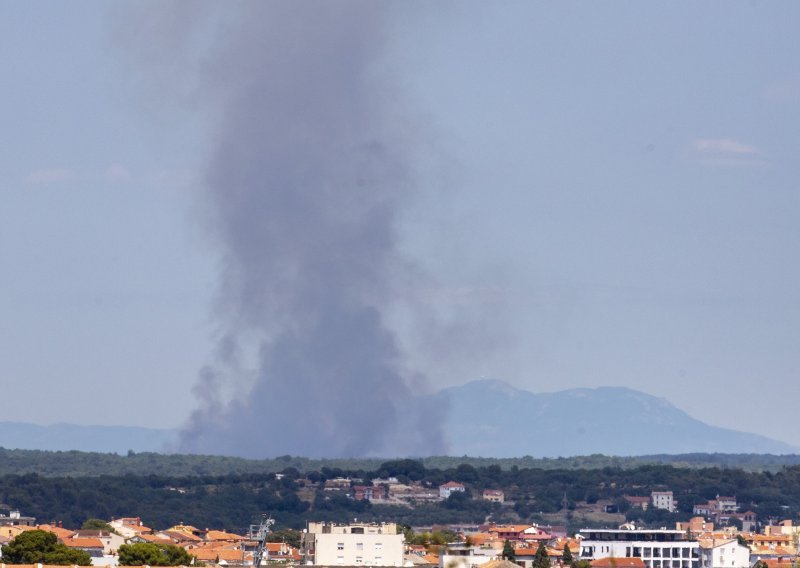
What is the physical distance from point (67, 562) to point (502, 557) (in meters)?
34.6

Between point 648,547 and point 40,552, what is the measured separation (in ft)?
216

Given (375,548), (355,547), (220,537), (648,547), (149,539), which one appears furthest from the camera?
(220,537)

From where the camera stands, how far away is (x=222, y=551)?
503 ft

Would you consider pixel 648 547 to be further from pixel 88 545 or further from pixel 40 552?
pixel 40 552

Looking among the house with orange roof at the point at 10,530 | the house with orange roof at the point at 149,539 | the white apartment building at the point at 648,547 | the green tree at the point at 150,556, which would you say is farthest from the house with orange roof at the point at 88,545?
the white apartment building at the point at 648,547

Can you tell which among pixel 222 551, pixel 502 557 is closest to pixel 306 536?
pixel 222 551

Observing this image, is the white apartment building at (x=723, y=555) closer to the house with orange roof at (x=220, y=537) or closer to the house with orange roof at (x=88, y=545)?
the house with orange roof at (x=220, y=537)

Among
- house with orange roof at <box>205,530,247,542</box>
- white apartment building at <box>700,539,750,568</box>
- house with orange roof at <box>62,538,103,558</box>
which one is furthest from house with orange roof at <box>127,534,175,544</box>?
white apartment building at <box>700,539,750,568</box>

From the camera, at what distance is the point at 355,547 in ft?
460

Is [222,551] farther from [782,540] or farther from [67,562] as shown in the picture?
[782,540]

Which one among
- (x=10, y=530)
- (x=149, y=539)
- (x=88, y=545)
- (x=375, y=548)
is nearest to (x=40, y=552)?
(x=88, y=545)

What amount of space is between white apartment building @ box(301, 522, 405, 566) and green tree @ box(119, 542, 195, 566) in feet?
45.6

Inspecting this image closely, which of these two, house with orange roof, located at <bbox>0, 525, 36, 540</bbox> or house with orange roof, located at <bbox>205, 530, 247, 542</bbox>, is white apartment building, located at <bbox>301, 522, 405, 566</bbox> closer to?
house with orange roof, located at <bbox>0, 525, 36, 540</bbox>

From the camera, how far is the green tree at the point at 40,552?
370ft
